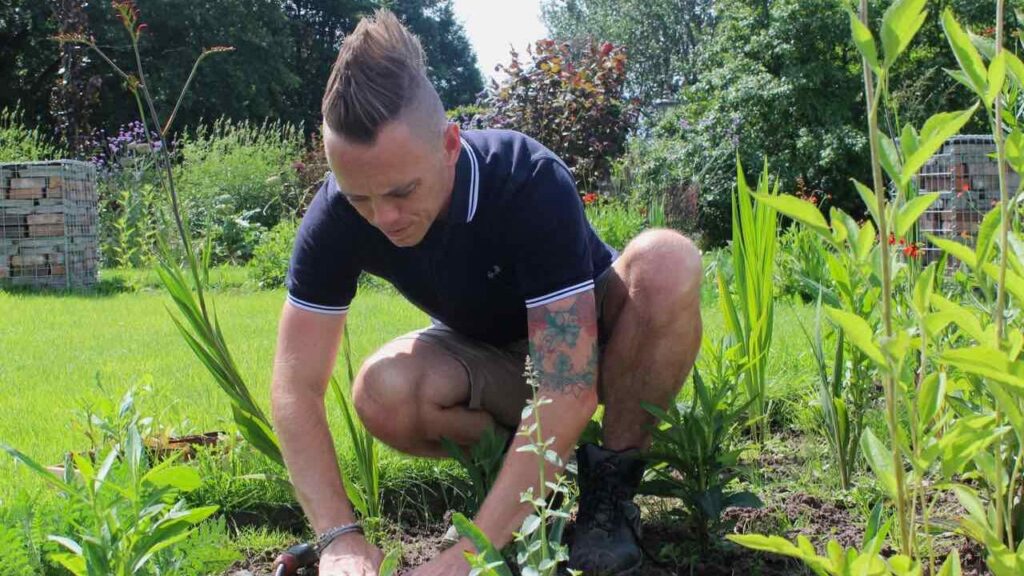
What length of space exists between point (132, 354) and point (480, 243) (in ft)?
10.7

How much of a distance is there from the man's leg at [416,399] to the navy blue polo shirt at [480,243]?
188 mm

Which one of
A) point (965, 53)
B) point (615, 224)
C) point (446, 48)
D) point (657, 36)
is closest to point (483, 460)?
point (965, 53)

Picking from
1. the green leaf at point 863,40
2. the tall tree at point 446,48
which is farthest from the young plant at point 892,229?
the tall tree at point 446,48

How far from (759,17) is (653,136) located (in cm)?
328

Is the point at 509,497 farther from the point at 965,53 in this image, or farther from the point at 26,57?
the point at 26,57

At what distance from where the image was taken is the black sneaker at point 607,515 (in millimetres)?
2133

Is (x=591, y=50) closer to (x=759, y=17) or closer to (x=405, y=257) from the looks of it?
(x=759, y=17)

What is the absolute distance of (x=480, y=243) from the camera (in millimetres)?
2258

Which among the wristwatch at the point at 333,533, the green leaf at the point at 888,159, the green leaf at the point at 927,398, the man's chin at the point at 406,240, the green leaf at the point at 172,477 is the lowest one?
the wristwatch at the point at 333,533

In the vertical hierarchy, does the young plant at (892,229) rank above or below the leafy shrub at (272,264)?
above

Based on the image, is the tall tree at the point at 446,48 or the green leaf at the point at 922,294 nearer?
the green leaf at the point at 922,294

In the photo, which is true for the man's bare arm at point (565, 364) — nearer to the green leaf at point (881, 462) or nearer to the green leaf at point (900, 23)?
the green leaf at point (881, 462)

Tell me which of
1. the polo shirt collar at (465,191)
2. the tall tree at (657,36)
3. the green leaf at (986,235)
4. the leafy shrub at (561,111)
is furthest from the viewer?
the tall tree at (657,36)

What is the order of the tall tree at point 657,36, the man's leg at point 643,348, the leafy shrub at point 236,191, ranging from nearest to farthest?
the man's leg at point 643,348
the leafy shrub at point 236,191
the tall tree at point 657,36
